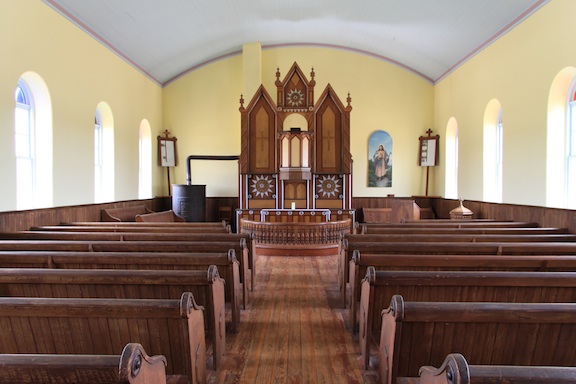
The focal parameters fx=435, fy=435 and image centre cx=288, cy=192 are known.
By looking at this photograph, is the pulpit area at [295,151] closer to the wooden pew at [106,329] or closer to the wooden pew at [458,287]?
the wooden pew at [458,287]

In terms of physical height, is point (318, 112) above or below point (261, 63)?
below

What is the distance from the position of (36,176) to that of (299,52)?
309 inches

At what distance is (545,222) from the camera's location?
6.75 meters

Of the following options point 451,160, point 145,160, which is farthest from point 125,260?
point 451,160

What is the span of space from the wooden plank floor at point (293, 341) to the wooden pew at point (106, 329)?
30.4 inches

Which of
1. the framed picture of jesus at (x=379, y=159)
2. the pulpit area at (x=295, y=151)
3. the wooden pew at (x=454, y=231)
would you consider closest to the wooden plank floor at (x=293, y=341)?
the wooden pew at (x=454, y=231)

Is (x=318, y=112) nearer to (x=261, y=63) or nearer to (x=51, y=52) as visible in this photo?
(x=261, y=63)

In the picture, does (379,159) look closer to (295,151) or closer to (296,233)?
(295,151)

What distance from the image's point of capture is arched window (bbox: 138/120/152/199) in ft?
37.4

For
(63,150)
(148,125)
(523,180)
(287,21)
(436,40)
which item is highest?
(287,21)

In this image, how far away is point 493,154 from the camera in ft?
30.2

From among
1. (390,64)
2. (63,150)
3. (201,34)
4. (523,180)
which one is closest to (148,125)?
(201,34)

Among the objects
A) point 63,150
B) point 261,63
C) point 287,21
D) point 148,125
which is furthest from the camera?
point 261,63

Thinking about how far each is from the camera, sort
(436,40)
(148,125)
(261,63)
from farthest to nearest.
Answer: (261,63) → (148,125) → (436,40)
